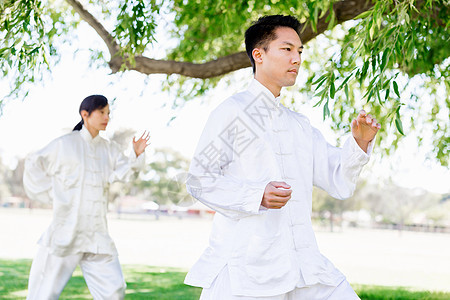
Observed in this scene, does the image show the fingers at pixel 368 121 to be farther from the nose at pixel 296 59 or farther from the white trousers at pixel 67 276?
the white trousers at pixel 67 276

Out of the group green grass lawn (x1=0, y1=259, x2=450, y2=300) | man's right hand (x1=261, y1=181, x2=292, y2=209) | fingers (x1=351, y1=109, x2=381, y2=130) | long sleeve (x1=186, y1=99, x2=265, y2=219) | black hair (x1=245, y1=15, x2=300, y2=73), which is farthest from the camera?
green grass lawn (x1=0, y1=259, x2=450, y2=300)

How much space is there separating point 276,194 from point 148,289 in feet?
20.8

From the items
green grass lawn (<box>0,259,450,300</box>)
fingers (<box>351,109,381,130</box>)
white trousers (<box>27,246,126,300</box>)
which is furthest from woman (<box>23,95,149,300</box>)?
green grass lawn (<box>0,259,450,300</box>)

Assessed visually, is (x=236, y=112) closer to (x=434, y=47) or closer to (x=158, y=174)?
(x=434, y=47)

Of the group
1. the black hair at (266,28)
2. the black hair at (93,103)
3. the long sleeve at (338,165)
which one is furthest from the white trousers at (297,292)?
the black hair at (93,103)

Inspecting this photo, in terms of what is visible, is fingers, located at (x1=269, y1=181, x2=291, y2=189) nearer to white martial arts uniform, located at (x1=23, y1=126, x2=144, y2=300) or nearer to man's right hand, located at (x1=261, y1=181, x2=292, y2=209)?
man's right hand, located at (x1=261, y1=181, x2=292, y2=209)

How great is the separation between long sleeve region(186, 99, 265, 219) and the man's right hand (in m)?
0.03

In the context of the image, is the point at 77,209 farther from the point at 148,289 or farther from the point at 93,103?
the point at 148,289

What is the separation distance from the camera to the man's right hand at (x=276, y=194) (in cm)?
210

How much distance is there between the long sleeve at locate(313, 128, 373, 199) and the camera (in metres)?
2.44

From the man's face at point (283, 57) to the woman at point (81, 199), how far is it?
2.27m

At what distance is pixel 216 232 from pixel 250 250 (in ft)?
0.58

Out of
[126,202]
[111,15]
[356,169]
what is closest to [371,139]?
[356,169]

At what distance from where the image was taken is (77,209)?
4598 mm
